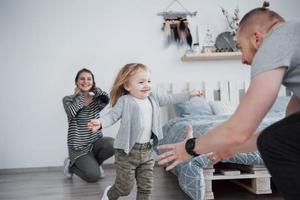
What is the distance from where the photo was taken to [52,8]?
12.8ft

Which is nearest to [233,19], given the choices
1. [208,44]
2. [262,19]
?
[208,44]

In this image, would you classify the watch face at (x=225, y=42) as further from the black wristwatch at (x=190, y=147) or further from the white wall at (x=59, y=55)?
the black wristwatch at (x=190, y=147)

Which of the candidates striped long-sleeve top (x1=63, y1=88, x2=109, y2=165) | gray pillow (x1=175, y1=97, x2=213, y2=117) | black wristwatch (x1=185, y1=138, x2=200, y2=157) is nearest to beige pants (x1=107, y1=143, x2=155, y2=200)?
black wristwatch (x1=185, y1=138, x2=200, y2=157)

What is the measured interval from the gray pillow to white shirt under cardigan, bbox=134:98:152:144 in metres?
1.34

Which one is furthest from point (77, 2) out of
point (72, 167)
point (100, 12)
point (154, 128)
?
point (154, 128)

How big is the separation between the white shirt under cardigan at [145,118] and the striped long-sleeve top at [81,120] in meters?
1.14

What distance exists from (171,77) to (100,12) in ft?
3.61

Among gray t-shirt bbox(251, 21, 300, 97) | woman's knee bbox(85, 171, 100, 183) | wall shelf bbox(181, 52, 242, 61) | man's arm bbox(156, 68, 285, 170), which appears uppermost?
gray t-shirt bbox(251, 21, 300, 97)

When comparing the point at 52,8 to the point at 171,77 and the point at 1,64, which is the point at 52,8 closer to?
the point at 1,64

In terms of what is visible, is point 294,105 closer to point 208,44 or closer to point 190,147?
point 190,147

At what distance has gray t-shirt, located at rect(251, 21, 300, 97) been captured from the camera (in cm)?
92

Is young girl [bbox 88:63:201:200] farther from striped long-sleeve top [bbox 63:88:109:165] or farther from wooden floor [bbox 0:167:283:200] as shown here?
striped long-sleeve top [bbox 63:88:109:165]

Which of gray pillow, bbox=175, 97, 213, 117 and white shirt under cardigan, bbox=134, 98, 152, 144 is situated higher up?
white shirt under cardigan, bbox=134, 98, 152, 144

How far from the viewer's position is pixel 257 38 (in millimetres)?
1060
